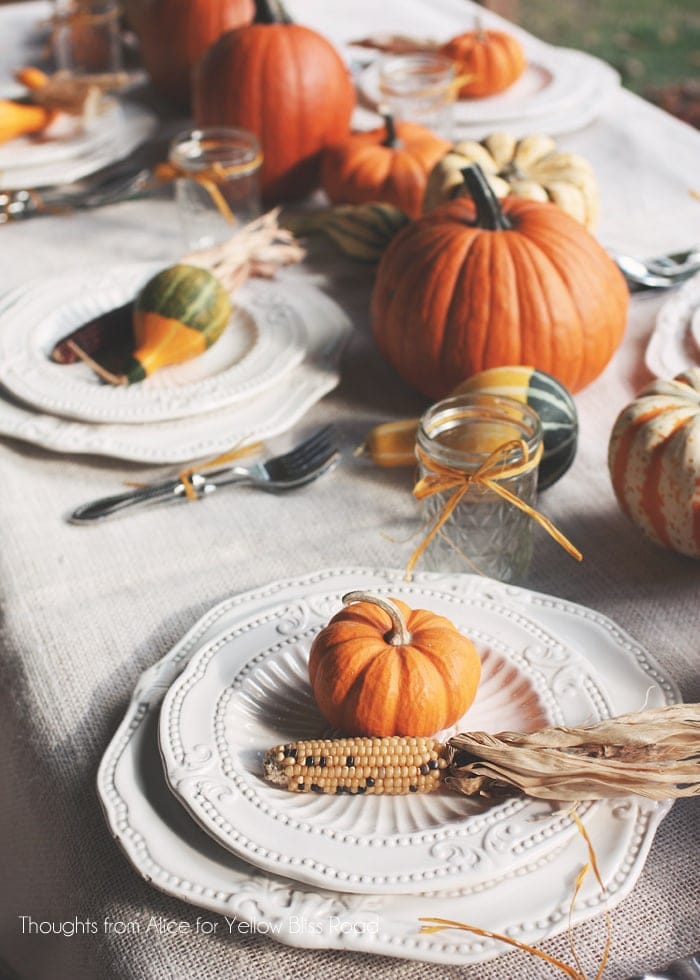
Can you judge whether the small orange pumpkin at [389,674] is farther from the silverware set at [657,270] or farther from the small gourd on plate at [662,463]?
the silverware set at [657,270]

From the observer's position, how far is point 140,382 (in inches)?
47.6

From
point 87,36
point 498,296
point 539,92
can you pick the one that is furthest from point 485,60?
A: point 498,296

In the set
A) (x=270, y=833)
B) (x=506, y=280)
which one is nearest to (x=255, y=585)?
(x=270, y=833)

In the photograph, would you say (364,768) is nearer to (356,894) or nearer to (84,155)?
(356,894)

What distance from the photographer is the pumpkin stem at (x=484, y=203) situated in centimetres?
112

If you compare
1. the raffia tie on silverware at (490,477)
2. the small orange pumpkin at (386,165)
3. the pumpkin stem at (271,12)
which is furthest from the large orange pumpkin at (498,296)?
the pumpkin stem at (271,12)

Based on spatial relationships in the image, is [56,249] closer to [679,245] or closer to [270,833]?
[679,245]

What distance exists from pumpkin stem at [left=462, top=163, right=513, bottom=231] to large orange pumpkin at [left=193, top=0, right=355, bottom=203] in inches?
24.2

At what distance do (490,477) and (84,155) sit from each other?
47.4 inches

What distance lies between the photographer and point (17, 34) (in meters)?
2.38

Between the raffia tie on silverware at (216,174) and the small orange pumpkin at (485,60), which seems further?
the small orange pumpkin at (485,60)

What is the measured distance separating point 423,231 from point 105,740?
0.67 metres

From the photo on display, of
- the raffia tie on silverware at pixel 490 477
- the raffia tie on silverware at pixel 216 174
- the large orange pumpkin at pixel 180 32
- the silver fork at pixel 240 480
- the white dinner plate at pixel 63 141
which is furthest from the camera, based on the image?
the large orange pumpkin at pixel 180 32

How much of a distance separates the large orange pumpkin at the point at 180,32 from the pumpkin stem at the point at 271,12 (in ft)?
0.84
